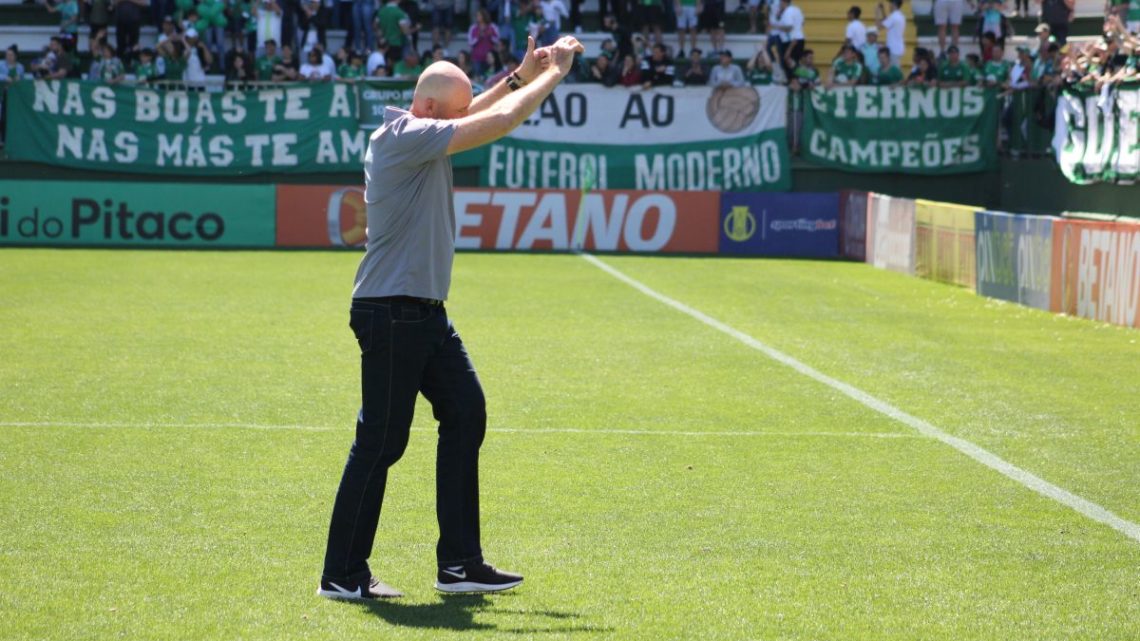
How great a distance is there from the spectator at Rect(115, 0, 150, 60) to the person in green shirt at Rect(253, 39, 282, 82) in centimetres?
249

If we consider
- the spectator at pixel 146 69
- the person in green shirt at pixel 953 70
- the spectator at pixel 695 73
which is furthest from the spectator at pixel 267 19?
the person in green shirt at pixel 953 70

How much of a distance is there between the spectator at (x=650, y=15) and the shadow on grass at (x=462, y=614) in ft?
89.3

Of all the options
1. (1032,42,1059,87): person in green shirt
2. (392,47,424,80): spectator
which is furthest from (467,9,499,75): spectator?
(1032,42,1059,87): person in green shirt

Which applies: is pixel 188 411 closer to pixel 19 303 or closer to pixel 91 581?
pixel 91 581

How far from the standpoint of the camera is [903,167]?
31016mm

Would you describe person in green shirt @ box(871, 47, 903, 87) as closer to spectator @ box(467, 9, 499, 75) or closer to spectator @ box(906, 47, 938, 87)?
spectator @ box(906, 47, 938, 87)

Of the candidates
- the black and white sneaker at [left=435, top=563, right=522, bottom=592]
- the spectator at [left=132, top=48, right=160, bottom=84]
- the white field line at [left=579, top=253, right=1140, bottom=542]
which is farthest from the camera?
the spectator at [left=132, top=48, right=160, bottom=84]

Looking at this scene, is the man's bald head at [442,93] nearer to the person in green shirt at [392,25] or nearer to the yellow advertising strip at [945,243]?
the yellow advertising strip at [945,243]

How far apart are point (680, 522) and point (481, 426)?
151cm

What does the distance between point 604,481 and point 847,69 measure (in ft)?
80.0

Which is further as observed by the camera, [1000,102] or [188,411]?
[1000,102]

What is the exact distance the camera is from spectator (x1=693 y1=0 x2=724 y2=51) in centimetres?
3262

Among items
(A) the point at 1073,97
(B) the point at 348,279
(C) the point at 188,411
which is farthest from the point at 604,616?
(A) the point at 1073,97

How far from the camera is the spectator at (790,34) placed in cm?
3203
